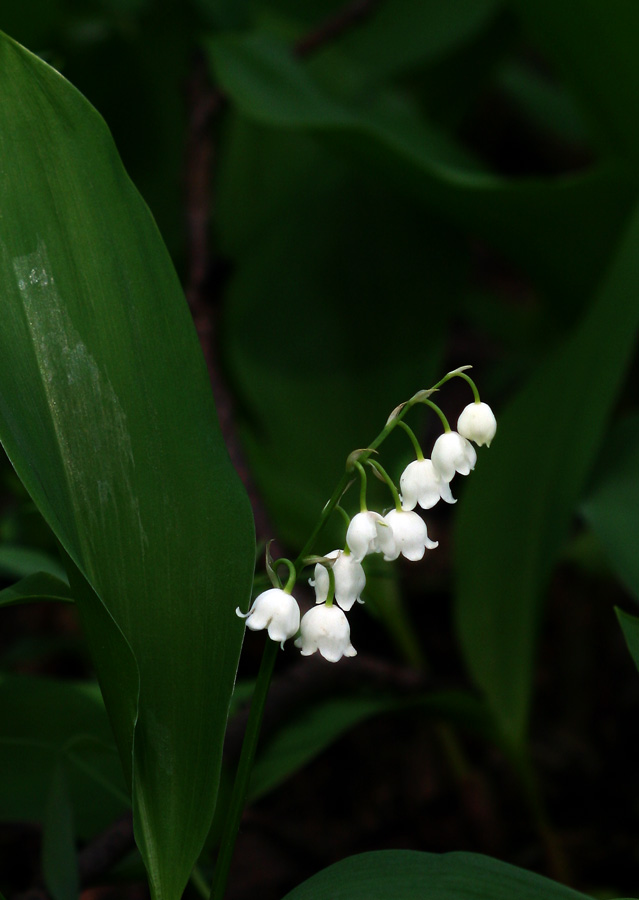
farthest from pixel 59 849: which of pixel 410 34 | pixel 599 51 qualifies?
pixel 410 34

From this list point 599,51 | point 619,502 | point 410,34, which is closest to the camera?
point 619,502

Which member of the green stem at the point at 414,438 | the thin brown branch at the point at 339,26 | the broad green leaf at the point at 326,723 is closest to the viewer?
the green stem at the point at 414,438

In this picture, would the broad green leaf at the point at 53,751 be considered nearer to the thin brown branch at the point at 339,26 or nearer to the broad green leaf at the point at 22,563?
the broad green leaf at the point at 22,563

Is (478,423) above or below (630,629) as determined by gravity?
above

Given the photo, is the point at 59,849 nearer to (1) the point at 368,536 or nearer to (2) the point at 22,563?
(2) the point at 22,563

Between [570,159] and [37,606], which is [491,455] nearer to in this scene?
[37,606]

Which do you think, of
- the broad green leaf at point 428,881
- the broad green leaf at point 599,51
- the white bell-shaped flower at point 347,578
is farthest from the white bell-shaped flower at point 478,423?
the broad green leaf at point 599,51

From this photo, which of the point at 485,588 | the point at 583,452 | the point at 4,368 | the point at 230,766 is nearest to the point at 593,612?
the point at 485,588

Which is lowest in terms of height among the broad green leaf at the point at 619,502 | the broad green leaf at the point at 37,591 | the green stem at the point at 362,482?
the broad green leaf at the point at 619,502
